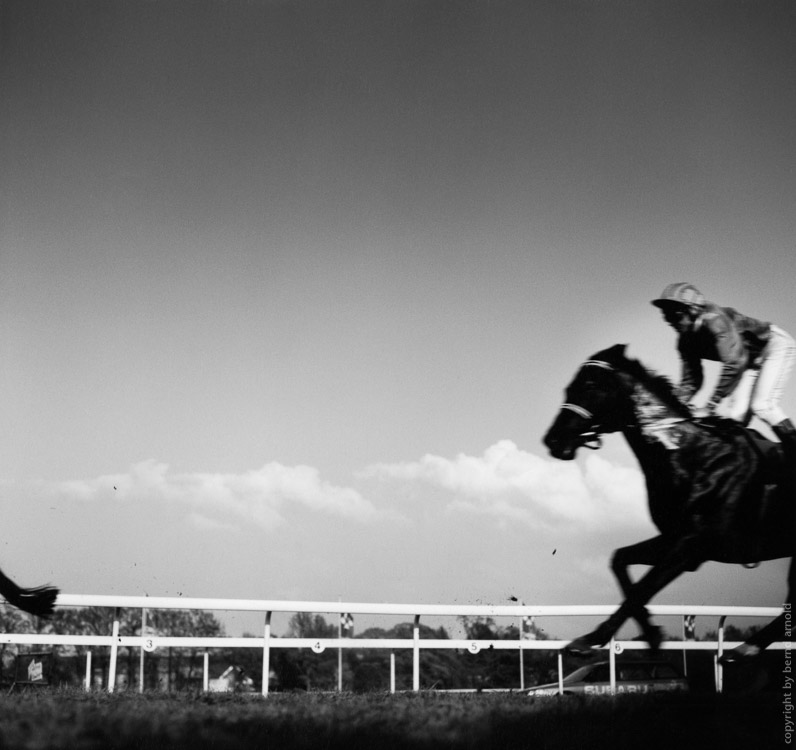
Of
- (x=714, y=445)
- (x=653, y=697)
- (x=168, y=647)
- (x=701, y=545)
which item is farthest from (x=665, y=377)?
(x=168, y=647)

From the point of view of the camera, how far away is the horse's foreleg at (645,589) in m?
4.49

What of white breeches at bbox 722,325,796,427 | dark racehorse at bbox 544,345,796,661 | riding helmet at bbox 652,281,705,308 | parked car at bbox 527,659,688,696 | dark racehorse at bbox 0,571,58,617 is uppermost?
riding helmet at bbox 652,281,705,308

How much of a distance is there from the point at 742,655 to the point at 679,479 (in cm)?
102

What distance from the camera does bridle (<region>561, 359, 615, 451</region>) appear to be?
4984 mm

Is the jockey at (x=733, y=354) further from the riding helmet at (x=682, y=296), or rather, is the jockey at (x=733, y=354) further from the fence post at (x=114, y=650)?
the fence post at (x=114, y=650)

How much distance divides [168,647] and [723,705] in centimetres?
333

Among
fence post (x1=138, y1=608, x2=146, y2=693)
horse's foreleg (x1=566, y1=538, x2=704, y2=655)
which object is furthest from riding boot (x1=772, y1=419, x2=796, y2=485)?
fence post (x1=138, y1=608, x2=146, y2=693)

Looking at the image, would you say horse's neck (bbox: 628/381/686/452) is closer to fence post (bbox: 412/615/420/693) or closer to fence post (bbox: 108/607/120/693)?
fence post (bbox: 412/615/420/693)

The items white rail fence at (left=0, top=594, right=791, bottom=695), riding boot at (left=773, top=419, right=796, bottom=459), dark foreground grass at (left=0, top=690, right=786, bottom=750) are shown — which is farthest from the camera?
white rail fence at (left=0, top=594, right=791, bottom=695)

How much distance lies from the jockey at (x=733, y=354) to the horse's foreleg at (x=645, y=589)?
0.86 m

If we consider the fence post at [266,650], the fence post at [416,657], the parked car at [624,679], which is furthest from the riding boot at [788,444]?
the fence post at [266,650]

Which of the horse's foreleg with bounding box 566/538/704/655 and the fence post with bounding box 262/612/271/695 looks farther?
the fence post with bounding box 262/612/271/695

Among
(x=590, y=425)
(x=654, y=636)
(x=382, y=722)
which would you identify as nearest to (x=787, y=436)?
(x=590, y=425)

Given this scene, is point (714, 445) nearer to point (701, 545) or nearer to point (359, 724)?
point (701, 545)
